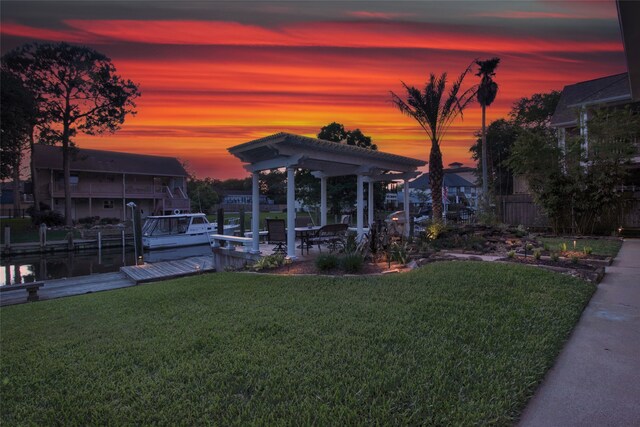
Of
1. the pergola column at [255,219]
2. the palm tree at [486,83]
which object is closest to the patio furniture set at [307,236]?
the pergola column at [255,219]

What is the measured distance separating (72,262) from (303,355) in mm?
19818

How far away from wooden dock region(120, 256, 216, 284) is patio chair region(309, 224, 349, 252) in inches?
156

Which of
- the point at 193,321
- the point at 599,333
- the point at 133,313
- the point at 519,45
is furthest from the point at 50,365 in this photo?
the point at 519,45

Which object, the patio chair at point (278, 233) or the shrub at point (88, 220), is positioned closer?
the patio chair at point (278, 233)

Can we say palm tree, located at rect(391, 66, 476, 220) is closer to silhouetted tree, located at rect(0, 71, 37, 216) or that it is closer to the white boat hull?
the white boat hull

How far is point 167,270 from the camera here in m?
12.7

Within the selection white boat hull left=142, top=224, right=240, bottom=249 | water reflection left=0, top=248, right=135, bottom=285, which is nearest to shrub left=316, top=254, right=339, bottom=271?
water reflection left=0, top=248, right=135, bottom=285

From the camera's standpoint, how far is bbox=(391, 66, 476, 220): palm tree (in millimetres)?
13898

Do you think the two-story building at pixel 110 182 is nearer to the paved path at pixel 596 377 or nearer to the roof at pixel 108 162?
the roof at pixel 108 162

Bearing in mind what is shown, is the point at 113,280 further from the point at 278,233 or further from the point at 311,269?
the point at 311,269

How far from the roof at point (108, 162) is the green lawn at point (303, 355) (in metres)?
30.2

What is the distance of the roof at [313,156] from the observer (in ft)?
30.3

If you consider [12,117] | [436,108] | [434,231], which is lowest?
[434,231]

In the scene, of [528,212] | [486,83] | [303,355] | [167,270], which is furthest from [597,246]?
[486,83]
